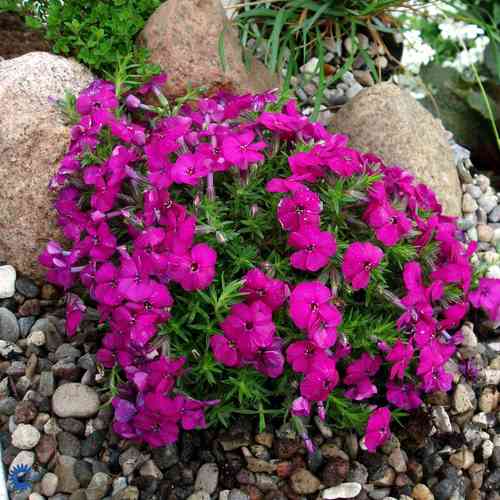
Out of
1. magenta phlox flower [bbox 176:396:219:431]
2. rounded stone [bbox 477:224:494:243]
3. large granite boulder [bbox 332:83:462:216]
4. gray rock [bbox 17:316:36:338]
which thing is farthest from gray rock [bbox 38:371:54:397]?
rounded stone [bbox 477:224:494:243]

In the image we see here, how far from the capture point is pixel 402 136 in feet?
10.5

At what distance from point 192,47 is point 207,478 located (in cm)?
193

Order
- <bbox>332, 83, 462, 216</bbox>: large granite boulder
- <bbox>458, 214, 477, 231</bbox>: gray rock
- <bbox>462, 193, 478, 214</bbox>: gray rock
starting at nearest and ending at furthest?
<bbox>332, 83, 462, 216</bbox>: large granite boulder < <bbox>458, 214, 477, 231</bbox>: gray rock < <bbox>462, 193, 478, 214</bbox>: gray rock

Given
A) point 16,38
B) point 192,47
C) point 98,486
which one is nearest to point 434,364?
point 98,486

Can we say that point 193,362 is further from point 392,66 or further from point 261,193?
point 392,66

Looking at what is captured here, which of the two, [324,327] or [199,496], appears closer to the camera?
[324,327]

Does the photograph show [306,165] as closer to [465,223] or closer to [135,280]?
[135,280]

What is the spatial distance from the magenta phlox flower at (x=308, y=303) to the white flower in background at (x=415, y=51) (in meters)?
2.46

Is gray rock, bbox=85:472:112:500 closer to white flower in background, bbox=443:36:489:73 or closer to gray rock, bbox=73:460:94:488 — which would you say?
gray rock, bbox=73:460:94:488

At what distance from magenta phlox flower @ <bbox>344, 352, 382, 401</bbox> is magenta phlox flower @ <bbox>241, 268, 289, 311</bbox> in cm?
34

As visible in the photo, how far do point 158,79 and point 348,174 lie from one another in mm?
1132

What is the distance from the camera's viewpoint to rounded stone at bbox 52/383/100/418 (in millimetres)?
2385


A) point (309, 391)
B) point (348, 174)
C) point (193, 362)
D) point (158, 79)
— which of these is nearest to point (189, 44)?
point (158, 79)

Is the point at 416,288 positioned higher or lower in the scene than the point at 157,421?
higher
